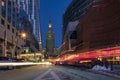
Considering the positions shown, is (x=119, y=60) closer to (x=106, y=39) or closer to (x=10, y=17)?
(x=106, y=39)

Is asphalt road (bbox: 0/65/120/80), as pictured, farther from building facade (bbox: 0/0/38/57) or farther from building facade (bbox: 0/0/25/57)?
building facade (bbox: 0/0/25/57)

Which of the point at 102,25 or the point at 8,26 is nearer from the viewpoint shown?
the point at 102,25

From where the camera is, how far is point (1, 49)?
11781cm

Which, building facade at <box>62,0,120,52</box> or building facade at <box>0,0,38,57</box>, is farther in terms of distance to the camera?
building facade at <box>0,0,38,57</box>

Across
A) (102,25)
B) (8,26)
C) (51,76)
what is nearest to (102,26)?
(102,25)

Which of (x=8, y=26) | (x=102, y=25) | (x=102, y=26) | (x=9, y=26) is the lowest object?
(x=102, y=26)

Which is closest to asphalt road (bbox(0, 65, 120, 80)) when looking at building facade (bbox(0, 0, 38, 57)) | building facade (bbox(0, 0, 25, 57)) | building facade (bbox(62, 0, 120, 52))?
building facade (bbox(62, 0, 120, 52))

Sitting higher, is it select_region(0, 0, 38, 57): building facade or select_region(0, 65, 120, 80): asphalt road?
select_region(0, 0, 38, 57): building facade

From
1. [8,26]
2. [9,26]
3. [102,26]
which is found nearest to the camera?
[102,26]

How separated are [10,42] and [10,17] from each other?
390 inches

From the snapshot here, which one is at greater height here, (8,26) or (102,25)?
(8,26)

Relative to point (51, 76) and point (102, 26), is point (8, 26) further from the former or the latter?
point (51, 76)

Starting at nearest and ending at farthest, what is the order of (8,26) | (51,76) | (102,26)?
(51,76) < (102,26) < (8,26)

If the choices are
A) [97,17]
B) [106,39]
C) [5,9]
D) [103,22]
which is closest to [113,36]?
[106,39]
